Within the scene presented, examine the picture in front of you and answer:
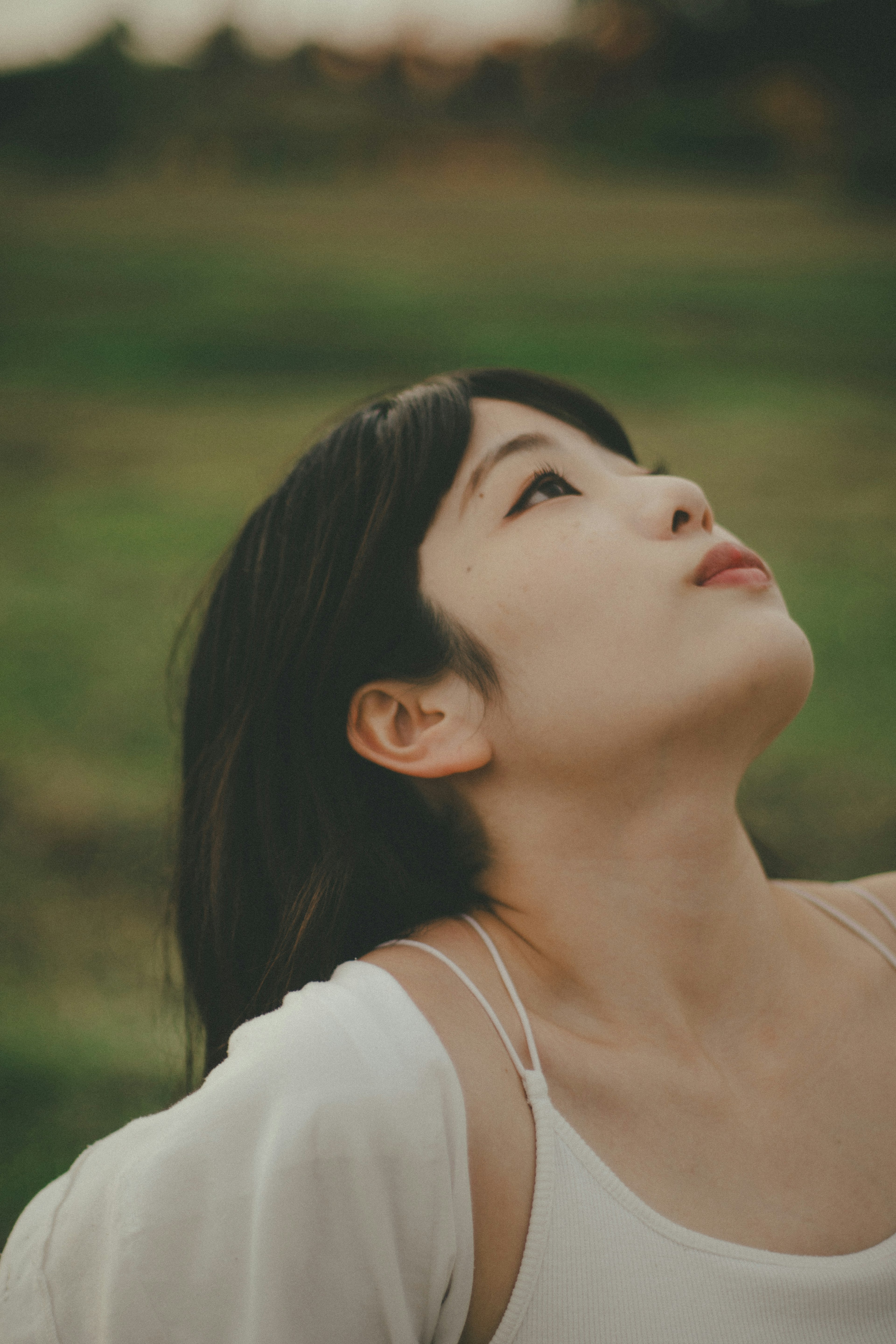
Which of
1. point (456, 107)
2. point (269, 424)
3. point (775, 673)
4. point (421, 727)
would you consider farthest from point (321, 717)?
point (456, 107)

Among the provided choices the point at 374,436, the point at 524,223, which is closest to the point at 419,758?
the point at 374,436

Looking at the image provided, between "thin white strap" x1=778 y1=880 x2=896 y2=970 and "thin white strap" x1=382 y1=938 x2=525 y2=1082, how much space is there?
569 mm

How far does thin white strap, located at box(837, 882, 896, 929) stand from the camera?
1539 mm

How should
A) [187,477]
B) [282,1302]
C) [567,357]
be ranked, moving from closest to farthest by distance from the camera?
[282,1302], [187,477], [567,357]

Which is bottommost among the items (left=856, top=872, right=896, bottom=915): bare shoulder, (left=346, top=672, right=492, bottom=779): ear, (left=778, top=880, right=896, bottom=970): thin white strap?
(left=778, top=880, right=896, bottom=970): thin white strap

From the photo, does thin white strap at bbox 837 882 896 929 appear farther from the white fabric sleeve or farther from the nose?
the white fabric sleeve

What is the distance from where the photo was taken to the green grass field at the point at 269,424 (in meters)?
3.00

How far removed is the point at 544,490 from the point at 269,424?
188 inches

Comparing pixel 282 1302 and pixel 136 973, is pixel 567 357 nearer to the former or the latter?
pixel 136 973

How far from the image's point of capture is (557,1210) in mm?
1106

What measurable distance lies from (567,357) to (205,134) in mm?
3867

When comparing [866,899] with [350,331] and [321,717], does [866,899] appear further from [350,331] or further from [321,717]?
[350,331]

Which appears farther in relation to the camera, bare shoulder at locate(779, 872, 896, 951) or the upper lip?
bare shoulder at locate(779, 872, 896, 951)

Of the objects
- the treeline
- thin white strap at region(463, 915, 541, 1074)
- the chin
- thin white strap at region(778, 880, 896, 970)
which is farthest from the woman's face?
the treeline
